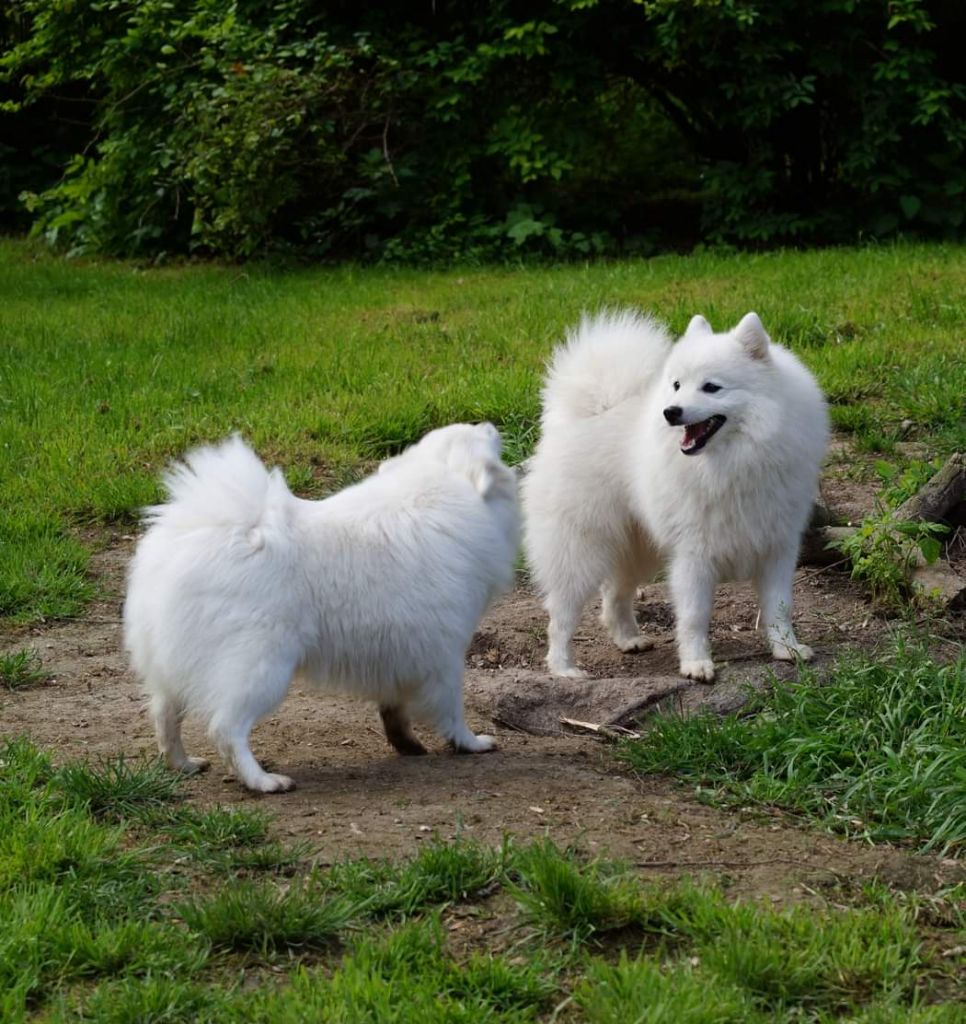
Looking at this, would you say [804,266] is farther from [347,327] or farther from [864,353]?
[347,327]

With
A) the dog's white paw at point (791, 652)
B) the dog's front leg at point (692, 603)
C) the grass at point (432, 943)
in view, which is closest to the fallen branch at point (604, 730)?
the dog's front leg at point (692, 603)

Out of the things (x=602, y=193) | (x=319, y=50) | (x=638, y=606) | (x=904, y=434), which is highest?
(x=319, y=50)

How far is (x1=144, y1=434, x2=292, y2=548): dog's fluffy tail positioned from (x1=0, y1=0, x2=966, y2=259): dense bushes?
7878 millimetres

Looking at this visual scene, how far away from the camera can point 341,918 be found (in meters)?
3.30

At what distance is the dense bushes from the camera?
1202 centimetres

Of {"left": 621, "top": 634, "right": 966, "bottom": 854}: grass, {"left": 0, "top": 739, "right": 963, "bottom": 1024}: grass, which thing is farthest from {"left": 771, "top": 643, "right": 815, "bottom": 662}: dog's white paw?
{"left": 0, "top": 739, "right": 963, "bottom": 1024}: grass

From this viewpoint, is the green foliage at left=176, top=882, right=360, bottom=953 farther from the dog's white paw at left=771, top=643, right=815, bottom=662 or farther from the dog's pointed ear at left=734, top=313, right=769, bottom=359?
the dog's pointed ear at left=734, top=313, right=769, bottom=359

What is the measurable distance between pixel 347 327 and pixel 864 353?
11.5ft

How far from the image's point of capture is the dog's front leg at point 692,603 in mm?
5125

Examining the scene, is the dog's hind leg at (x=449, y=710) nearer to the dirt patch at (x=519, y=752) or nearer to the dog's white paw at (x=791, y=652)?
the dirt patch at (x=519, y=752)

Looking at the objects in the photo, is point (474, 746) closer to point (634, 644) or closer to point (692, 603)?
point (692, 603)

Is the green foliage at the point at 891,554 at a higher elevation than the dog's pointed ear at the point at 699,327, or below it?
below

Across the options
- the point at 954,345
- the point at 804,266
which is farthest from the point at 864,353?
the point at 804,266

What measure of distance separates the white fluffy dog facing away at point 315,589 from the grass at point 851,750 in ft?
2.26
